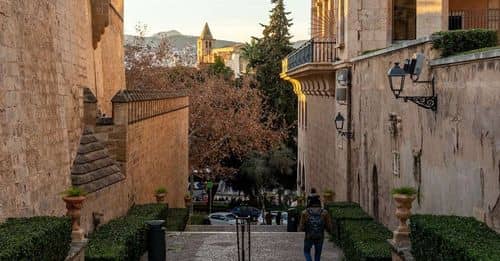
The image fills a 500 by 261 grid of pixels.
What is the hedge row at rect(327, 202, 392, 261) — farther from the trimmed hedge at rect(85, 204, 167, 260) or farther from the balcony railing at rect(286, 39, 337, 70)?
the balcony railing at rect(286, 39, 337, 70)

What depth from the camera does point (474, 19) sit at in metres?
21.4

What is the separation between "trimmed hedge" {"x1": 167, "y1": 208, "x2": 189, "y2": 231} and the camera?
1847 centimetres

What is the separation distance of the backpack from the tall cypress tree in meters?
37.7

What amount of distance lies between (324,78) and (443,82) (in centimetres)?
1219

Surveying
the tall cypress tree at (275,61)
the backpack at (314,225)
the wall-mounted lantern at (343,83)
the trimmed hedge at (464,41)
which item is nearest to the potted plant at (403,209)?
the backpack at (314,225)

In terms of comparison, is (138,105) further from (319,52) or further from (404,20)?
(404,20)

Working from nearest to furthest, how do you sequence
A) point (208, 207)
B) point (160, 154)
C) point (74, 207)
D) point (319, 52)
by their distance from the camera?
point (74, 207)
point (160, 154)
point (319, 52)
point (208, 207)

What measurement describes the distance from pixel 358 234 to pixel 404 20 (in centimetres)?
948

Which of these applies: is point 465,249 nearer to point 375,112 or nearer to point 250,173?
point 375,112

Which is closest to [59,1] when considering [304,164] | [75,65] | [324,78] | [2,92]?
[75,65]

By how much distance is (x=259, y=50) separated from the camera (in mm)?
52500

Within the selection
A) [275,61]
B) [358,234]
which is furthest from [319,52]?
[275,61]

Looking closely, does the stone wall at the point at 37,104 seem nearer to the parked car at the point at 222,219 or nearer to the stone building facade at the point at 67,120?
the stone building facade at the point at 67,120

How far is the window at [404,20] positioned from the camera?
20.5 meters
